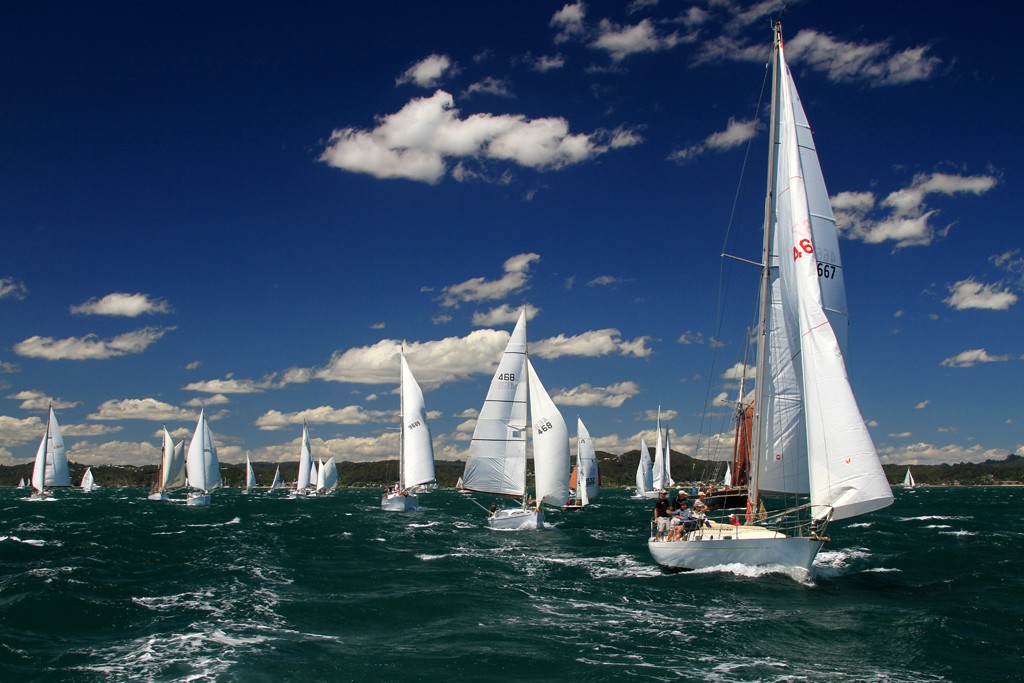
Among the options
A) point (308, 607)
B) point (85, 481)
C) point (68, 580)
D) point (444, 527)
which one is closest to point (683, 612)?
point (308, 607)

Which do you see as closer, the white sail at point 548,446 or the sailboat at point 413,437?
the white sail at point 548,446

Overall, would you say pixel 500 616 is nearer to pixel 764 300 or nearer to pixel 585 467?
pixel 764 300

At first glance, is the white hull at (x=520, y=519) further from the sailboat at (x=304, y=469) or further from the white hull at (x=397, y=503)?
the sailboat at (x=304, y=469)

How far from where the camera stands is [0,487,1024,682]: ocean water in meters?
15.4

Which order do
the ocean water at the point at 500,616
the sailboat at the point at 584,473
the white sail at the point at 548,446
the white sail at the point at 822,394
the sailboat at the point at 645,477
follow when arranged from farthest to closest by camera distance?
1. the sailboat at the point at 645,477
2. the sailboat at the point at 584,473
3. the white sail at the point at 548,446
4. the white sail at the point at 822,394
5. the ocean water at the point at 500,616

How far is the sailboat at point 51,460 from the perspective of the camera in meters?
96.2

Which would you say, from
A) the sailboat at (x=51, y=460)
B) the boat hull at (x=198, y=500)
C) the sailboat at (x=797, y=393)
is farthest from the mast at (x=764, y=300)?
the sailboat at (x=51, y=460)

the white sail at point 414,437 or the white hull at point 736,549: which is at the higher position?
the white sail at point 414,437

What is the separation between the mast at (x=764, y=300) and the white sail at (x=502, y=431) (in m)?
20.5

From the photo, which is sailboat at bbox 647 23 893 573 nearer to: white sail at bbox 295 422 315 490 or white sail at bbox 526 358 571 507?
white sail at bbox 526 358 571 507

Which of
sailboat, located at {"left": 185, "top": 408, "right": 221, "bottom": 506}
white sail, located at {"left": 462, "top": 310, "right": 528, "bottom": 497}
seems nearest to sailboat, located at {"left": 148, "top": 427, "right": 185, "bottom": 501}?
sailboat, located at {"left": 185, "top": 408, "right": 221, "bottom": 506}

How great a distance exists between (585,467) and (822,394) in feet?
190

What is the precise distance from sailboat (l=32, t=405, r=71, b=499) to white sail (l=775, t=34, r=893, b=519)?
98111mm

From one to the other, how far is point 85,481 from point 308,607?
163772 millimetres
